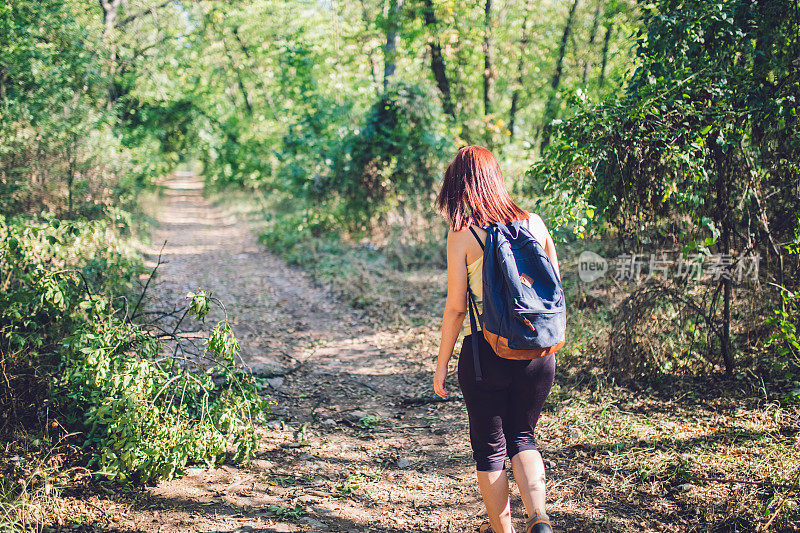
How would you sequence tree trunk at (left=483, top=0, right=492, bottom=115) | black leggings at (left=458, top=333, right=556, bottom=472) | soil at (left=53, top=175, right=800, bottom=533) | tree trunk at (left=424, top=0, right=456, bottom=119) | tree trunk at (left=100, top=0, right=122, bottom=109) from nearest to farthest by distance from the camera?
black leggings at (left=458, top=333, right=556, bottom=472) → soil at (left=53, top=175, right=800, bottom=533) → tree trunk at (left=424, top=0, right=456, bottom=119) → tree trunk at (left=483, top=0, right=492, bottom=115) → tree trunk at (left=100, top=0, right=122, bottom=109)

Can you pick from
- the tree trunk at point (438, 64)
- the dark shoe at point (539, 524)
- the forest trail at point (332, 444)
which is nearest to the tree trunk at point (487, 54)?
the tree trunk at point (438, 64)

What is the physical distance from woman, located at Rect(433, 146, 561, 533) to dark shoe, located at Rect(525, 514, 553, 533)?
1 cm

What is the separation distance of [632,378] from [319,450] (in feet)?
8.90

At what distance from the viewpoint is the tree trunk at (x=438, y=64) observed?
11641mm

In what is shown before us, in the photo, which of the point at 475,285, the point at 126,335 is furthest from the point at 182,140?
the point at 475,285

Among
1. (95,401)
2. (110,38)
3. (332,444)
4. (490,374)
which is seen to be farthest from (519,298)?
(110,38)

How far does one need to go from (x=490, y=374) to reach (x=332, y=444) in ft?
6.69

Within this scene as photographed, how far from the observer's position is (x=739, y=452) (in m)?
3.41

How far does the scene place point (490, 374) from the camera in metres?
2.42

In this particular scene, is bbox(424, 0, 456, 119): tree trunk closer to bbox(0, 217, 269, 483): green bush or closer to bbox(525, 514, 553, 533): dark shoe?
bbox(0, 217, 269, 483): green bush

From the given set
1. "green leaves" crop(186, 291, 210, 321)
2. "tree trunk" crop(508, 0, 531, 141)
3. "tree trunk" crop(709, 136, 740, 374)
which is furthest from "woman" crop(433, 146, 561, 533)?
"tree trunk" crop(508, 0, 531, 141)

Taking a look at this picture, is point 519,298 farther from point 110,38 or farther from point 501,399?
point 110,38

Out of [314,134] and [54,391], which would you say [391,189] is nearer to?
[314,134]

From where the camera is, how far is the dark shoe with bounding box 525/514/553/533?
2.34 meters
